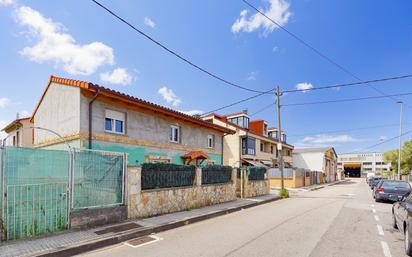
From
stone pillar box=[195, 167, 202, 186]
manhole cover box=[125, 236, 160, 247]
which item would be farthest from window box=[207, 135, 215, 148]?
manhole cover box=[125, 236, 160, 247]

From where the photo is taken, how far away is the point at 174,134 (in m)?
17.0

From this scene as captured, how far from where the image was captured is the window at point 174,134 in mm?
16703

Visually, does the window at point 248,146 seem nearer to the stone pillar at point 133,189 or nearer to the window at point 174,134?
the window at point 174,134

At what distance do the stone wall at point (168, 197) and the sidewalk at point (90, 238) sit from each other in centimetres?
44

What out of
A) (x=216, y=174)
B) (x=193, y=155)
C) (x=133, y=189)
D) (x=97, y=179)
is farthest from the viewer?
(x=193, y=155)

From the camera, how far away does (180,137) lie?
56.8ft

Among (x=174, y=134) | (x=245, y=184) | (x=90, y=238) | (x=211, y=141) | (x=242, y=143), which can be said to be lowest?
(x=245, y=184)

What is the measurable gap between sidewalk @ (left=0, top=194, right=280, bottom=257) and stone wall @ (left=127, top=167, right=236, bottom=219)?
17.4 inches

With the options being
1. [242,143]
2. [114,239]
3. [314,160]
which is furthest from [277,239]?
[314,160]

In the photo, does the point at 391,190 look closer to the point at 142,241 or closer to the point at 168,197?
the point at 168,197

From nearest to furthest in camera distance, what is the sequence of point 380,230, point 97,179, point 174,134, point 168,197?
point 380,230 → point 97,179 → point 168,197 → point 174,134

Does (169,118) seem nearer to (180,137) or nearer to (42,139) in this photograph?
(180,137)

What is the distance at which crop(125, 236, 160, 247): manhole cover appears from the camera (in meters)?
6.71

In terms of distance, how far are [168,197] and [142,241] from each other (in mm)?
3522
